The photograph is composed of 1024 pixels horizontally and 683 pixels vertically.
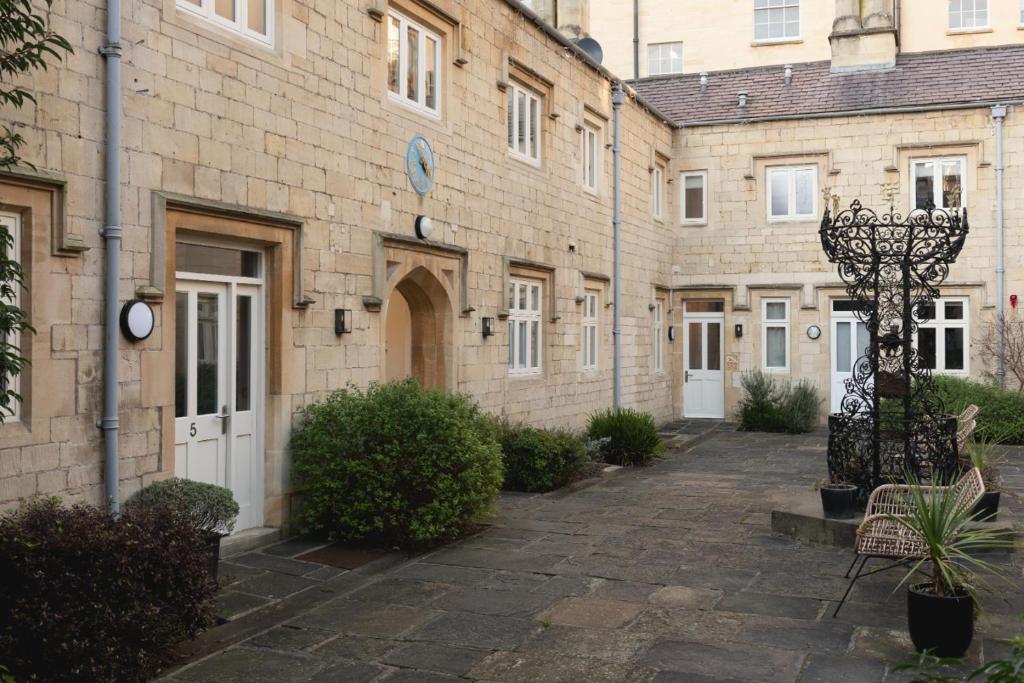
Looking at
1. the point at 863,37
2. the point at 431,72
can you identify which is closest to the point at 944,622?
the point at 431,72

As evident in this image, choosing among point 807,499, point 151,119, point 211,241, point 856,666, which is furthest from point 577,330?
point 856,666

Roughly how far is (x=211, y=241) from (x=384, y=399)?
187cm

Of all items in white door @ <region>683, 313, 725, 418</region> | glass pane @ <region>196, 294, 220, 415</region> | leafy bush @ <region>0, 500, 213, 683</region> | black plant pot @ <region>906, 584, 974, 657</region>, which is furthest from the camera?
white door @ <region>683, 313, 725, 418</region>

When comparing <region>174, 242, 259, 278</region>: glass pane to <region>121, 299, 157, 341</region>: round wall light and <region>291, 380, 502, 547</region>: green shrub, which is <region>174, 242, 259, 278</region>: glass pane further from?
<region>291, 380, 502, 547</region>: green shrub

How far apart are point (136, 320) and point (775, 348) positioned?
14981 millimetres

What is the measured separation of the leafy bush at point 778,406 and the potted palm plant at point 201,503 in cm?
1348

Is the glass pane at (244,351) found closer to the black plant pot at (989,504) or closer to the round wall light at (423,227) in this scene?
the round wall light at (423,227)

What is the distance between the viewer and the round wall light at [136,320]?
Result: 255 inches

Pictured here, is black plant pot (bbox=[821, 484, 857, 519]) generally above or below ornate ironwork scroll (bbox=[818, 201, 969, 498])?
below

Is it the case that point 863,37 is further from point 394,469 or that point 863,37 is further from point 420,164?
point 394,469

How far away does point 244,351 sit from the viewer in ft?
26.3

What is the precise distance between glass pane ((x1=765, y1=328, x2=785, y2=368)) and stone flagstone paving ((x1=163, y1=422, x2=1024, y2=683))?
10.0m

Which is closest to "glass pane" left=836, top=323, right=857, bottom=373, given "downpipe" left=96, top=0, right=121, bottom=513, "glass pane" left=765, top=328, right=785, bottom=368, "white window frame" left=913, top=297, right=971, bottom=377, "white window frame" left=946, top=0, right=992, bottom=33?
"glass pane" left=765, top=328, right=785, bottom=368

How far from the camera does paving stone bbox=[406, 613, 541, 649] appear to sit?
18.3 feet
